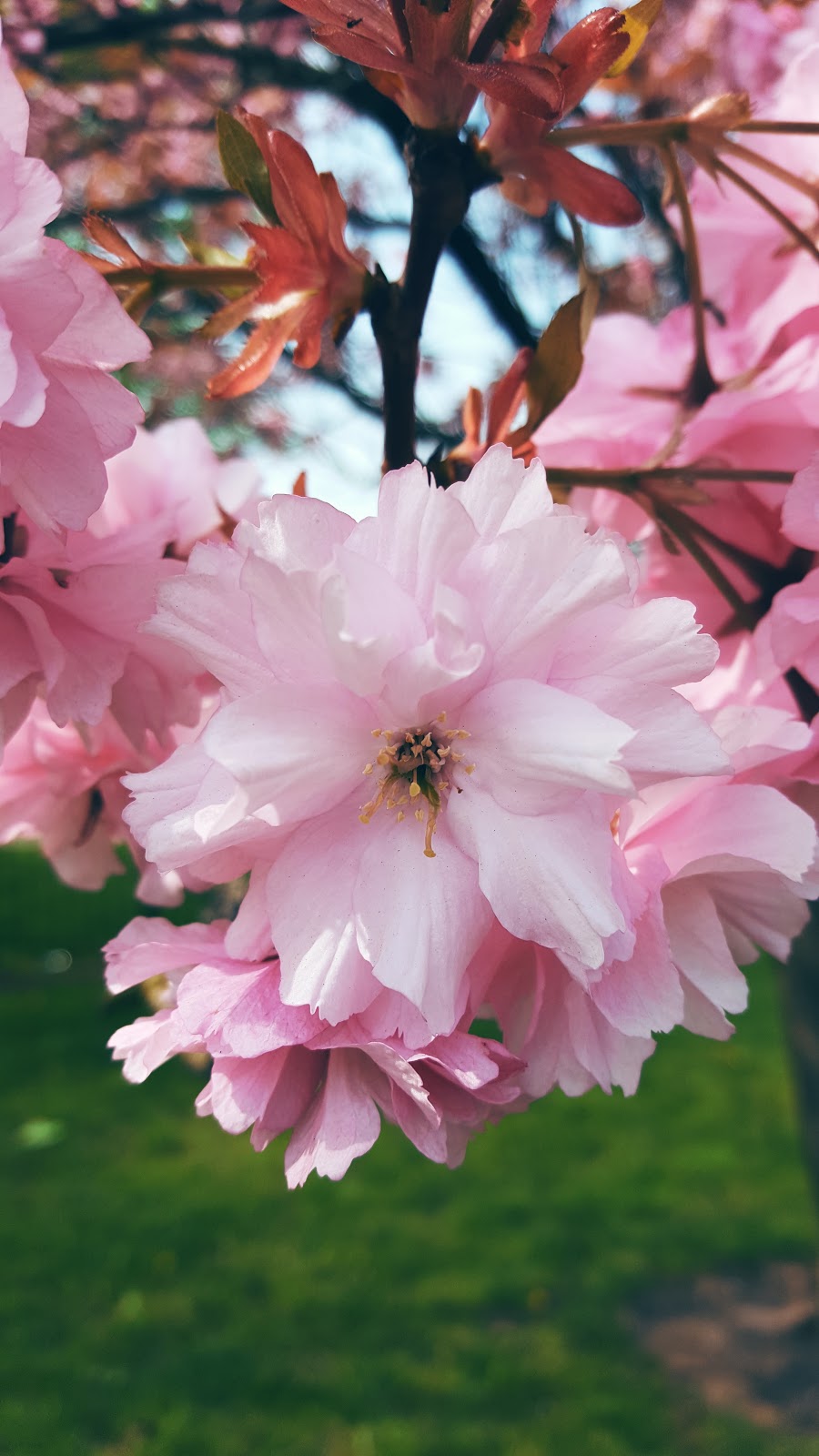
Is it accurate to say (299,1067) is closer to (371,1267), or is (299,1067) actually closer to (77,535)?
(77,535)

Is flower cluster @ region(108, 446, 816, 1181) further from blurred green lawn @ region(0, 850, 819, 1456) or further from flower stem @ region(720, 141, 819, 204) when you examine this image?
blurred green lawn @ region(0, 850, 819, 1456)

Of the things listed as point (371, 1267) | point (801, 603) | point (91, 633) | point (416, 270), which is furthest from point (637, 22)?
point (371, 1267)

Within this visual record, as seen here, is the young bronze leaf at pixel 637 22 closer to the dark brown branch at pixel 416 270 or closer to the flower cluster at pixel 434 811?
the dark brown branch at pixel 416 270

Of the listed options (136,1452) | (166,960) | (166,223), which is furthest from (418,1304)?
(166,960)

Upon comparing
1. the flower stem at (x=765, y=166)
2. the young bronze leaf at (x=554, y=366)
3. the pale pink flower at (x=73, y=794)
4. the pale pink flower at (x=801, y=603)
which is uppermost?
the flower stem at (x=765, y=166)

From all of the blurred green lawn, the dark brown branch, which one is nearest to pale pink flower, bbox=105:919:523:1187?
the dark brown branch

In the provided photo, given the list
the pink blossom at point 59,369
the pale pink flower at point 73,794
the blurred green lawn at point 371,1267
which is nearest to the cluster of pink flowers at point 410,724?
the pink blossom at point 59,369

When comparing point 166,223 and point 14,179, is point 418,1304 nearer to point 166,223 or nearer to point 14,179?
point 166,223
